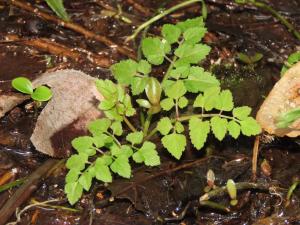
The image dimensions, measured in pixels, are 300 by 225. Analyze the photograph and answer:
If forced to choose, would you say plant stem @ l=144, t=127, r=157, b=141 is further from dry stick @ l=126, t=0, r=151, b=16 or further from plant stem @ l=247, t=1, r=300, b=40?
plant stem @ l=247, t=1, r=300, b=40

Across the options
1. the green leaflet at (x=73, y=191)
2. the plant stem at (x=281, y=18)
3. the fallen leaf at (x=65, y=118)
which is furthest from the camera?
the plant stem at (x=281, y=18)

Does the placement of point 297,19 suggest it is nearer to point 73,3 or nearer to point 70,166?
point 73,3

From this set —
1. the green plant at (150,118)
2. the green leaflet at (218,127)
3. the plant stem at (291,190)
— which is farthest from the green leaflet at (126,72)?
Result: the plant stem at (291,190)

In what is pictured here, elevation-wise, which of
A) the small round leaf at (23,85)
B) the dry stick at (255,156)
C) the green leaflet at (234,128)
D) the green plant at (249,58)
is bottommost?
the dry stick at (255,156)

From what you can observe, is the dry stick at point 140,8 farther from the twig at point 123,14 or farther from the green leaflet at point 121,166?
the green leaflet at point 121,166

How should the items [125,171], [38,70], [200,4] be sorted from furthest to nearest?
[200,4] < [38,70] < [125,171]

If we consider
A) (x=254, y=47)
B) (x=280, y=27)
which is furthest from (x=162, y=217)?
(x=280, y=27)

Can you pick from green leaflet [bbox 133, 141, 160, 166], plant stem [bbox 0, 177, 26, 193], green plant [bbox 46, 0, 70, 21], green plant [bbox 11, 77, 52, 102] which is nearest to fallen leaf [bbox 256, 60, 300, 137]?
green leaflet [bbox 133, 141, 160, 166]
